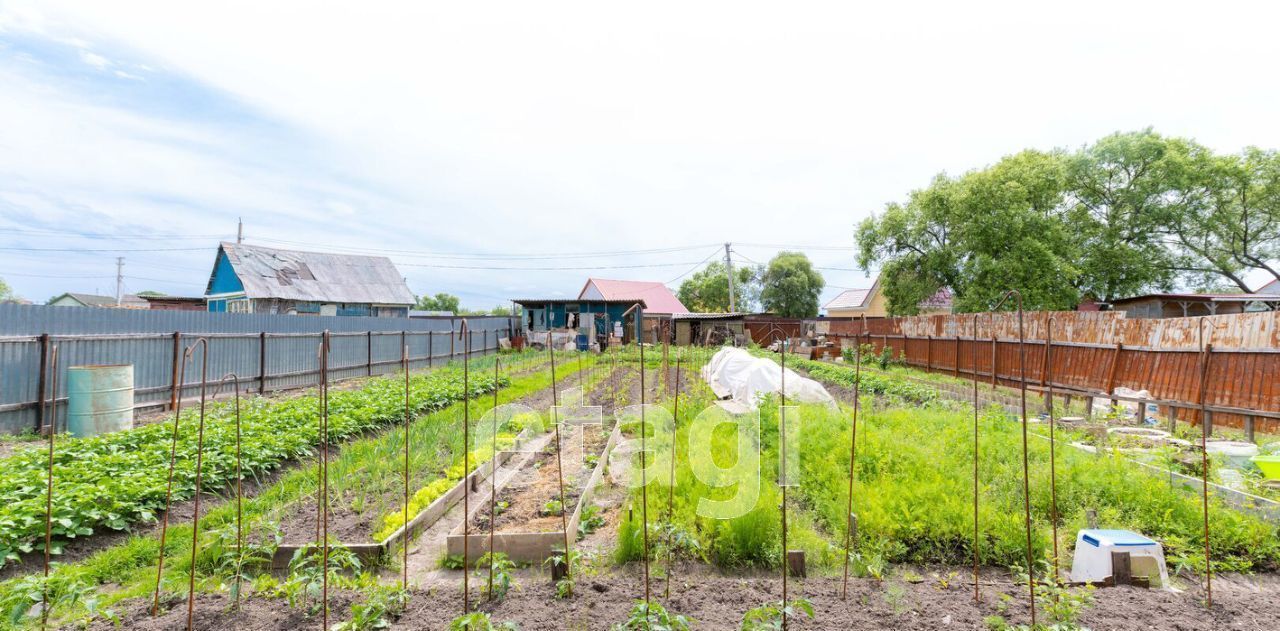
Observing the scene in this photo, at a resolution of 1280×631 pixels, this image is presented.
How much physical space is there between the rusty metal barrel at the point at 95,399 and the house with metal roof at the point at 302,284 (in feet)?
49.5

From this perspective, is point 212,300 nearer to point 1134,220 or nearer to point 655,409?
point 655,409

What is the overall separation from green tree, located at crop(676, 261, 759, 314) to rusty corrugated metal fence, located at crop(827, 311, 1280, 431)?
1244 inches

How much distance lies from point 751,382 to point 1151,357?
Result: 6553 mm

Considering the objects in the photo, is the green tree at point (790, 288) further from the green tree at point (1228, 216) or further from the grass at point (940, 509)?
the grass at point (940, 509)

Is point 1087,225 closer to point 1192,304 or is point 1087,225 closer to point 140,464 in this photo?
point 1192,304

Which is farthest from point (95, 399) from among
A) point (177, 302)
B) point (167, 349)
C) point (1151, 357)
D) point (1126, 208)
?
point (177, 302)

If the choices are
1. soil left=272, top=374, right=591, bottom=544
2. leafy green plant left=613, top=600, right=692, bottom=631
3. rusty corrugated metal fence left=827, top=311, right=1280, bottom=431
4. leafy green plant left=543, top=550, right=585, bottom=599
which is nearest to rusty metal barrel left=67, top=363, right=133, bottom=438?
soil left=272, top=374, right=591, bottom=544

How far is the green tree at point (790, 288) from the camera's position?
141 ft

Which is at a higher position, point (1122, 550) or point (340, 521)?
point (1122, 550)

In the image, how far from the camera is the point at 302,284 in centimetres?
2653

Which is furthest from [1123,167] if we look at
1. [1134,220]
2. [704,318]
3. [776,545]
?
[776,545]

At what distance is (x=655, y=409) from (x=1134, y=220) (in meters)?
26.2

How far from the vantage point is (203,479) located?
4.93m

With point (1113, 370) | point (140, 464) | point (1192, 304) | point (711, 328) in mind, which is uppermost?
point (1192, 304)
